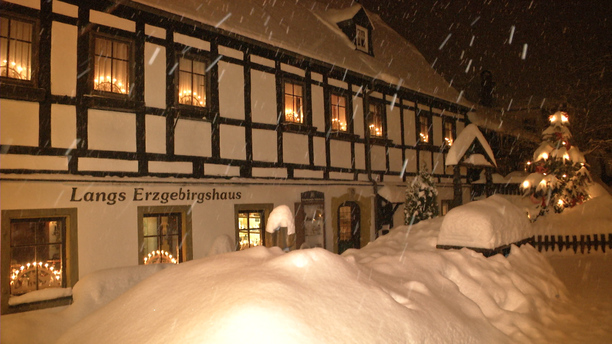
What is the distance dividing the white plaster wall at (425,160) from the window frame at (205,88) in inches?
422

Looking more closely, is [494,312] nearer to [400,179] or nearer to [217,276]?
[217,276]

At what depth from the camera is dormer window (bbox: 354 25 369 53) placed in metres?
15.8

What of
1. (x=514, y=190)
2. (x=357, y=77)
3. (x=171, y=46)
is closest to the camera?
(x=171, y=46)

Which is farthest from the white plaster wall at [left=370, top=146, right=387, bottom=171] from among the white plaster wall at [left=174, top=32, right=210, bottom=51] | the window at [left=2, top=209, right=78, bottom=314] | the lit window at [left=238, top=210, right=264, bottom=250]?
the window at [left=2, top=209, right=78, bottom=314]

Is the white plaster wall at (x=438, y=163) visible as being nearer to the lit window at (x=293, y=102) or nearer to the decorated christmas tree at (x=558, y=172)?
the decorated christmas tree at (x=558, y=172)

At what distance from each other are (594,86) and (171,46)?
20.6 m

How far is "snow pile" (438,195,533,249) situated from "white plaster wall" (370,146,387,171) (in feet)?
22.1

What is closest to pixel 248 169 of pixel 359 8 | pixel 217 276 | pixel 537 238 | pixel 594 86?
pixel 217 276

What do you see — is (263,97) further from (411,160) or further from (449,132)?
(449,132)

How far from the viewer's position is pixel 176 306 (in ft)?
11.0

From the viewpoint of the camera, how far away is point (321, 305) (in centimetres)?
323

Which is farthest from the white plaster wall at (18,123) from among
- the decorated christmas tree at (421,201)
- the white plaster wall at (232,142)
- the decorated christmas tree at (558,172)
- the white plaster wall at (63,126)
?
the decorated christmas tree at (558,172)

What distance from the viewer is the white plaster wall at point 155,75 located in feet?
28.5

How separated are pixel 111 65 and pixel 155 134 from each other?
1.60m
